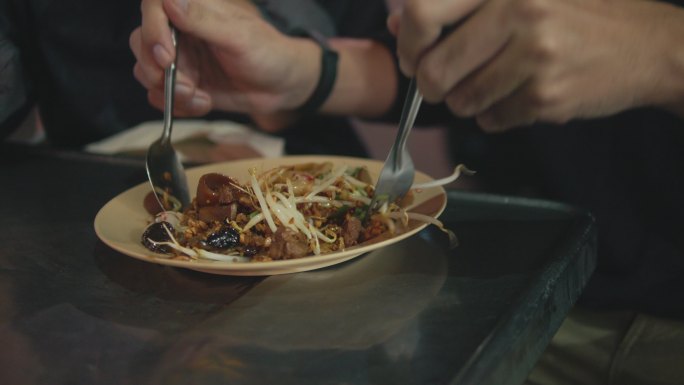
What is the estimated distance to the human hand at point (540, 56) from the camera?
0.77 metres

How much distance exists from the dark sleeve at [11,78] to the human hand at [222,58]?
1.13ft

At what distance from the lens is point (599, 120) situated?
53.1 inches

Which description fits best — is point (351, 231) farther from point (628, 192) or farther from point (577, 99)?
point (628, 192)

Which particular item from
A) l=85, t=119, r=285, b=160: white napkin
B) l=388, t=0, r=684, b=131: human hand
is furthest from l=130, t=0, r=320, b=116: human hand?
l=388, t=0, r=684, b=131: human hand

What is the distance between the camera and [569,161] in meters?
1.37

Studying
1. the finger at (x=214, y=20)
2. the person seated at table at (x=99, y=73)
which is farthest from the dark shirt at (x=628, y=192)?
the finger at (x=214, y=20)

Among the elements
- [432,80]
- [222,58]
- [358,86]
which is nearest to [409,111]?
[432,80]

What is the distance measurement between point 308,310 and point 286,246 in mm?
89

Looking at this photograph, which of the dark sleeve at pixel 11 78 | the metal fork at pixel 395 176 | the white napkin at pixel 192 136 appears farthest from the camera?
the white napkin at pixel 192 136

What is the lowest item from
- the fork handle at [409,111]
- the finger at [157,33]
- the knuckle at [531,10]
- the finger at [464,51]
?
the finger at [157,33]

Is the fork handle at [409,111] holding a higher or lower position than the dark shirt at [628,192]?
higher

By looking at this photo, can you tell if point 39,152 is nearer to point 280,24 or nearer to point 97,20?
point 97,20

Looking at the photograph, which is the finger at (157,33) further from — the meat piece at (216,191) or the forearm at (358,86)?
the forearm at (358,86)

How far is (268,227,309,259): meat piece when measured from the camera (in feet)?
2.72
